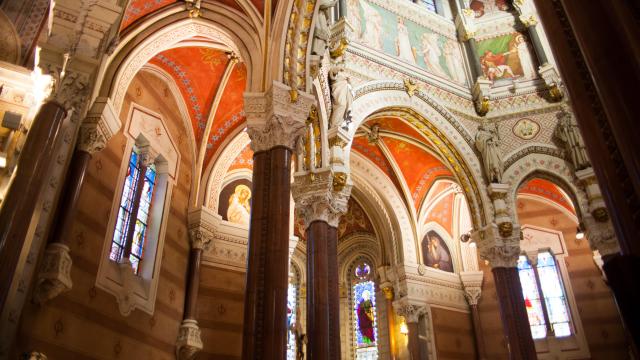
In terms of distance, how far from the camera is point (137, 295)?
29.6 ft

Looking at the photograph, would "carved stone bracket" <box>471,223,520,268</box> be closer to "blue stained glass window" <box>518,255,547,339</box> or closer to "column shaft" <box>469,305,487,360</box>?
"blue stained glass window" <box>518,255,547,339</box>

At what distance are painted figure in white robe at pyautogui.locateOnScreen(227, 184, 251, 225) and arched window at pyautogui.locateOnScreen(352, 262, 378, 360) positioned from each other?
19.0 feet

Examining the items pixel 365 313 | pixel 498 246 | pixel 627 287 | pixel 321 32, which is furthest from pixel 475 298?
pixel 627 287

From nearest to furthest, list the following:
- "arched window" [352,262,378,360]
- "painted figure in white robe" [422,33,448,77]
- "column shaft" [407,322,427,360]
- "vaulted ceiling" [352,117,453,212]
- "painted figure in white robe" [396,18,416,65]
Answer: "column shaft" [407,322,427,360] → "painted figure in white robe" [396,18,416,65] → "vaulted ceiling" [352,117,453,212] → "painted figure in white robe" [422,33,448,77] → "arched window" [352,262,378,360]

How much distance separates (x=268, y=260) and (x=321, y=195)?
3.29 m

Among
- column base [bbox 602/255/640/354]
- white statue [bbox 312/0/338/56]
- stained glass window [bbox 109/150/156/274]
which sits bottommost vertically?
column base [bbox 602/255/640/354]

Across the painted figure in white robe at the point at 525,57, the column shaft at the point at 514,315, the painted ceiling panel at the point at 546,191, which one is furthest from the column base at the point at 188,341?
the painted figure in white robe at the point at 525,57

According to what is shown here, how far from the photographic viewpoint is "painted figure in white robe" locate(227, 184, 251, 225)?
12.3 metres

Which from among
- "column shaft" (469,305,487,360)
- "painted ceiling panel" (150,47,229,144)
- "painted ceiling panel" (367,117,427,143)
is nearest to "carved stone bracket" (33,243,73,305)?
"painted ceiling panel" (150,47,229,144)

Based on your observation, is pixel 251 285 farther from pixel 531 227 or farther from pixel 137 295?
pixel 531 227

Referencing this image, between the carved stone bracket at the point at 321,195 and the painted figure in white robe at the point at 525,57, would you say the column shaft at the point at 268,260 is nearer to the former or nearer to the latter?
the carved stone bracket at the point at 321,195

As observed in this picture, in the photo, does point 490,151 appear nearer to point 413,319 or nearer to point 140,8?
point 413,319

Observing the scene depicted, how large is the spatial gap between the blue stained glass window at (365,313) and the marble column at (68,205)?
10455 millimetres

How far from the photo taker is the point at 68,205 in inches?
285
